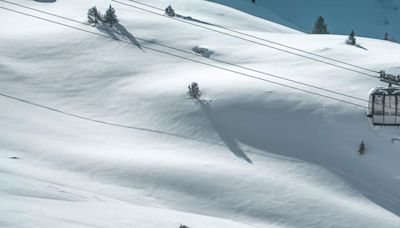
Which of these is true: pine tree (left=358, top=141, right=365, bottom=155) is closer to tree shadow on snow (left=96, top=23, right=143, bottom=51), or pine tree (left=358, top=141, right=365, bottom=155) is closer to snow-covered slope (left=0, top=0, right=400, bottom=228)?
snow-covered slope (left=0, top=0, right=400, bottom=228)

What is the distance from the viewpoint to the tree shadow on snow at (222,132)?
93.5 feet

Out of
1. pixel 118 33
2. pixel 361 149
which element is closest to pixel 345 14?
pixel 118 33

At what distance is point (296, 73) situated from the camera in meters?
34.7

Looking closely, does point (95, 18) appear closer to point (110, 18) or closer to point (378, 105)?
point (110, 18)

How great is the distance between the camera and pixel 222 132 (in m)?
29.8

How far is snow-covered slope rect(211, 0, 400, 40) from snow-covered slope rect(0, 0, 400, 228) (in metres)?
52.1

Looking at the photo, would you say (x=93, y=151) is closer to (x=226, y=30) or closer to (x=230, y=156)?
(x=230, y=156)

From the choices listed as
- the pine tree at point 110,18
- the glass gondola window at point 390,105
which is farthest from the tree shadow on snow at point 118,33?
the glass gondola window at point 390,105

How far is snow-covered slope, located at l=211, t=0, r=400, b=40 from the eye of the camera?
90750 mm

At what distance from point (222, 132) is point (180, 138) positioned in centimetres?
202

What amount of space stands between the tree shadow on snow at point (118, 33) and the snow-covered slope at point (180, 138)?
16cm

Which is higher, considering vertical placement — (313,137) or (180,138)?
(313,137)

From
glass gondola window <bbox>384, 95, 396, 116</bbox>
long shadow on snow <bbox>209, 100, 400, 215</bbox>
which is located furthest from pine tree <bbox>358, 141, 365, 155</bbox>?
glass gondola window <bbox>384, 95, 396, 116</bbox>

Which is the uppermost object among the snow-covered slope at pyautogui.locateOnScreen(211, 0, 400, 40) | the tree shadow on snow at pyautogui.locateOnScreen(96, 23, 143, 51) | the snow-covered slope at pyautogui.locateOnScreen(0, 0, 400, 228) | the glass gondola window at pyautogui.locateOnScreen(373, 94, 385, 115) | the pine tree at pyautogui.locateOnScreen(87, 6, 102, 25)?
the snow-covered slope at pyautogui.locateOnScreen(211, 0, 400, 40)
